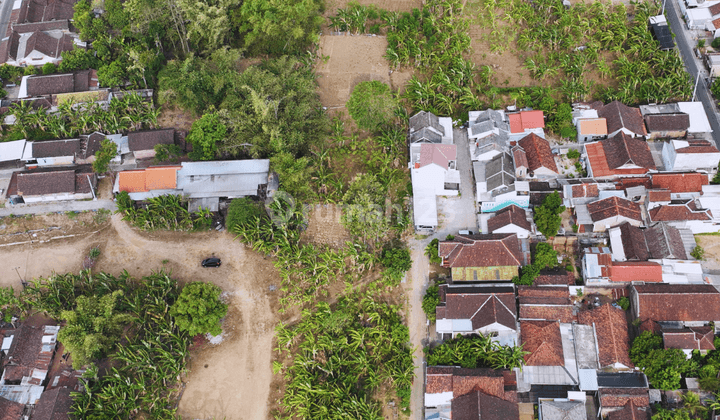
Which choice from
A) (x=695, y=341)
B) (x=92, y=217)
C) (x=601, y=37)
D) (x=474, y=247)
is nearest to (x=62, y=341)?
(x=92, y=217)

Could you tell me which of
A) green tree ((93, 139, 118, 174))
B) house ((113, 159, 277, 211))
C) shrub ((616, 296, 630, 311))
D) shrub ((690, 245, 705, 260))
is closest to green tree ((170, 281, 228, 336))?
house ((113, 159, 277, 211))

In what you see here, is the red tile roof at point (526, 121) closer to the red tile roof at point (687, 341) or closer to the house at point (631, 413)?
the red tile roof at point (687, 341)

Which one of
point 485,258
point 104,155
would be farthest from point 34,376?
point 485,258

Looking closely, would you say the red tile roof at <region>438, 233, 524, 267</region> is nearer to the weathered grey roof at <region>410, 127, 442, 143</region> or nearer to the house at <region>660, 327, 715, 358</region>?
the weathered grey roof at <region>410, 127, 442, 143</region>

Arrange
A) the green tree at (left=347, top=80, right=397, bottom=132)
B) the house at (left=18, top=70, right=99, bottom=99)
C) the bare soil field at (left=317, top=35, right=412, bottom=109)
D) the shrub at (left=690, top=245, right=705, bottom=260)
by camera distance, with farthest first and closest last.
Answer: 1. the bare soil field at (left=317, top=35, right=412, bottom=109)
2. the house at (left=18, top=70, right=99, bottom=99)
3. the green tree at (left=347, top=80, right=397, bottom=132)
4. the shrub at (left=690, top=245, right=705, bottom=260)

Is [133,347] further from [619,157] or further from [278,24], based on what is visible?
[619,157]

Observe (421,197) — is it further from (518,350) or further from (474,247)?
(518,350)
